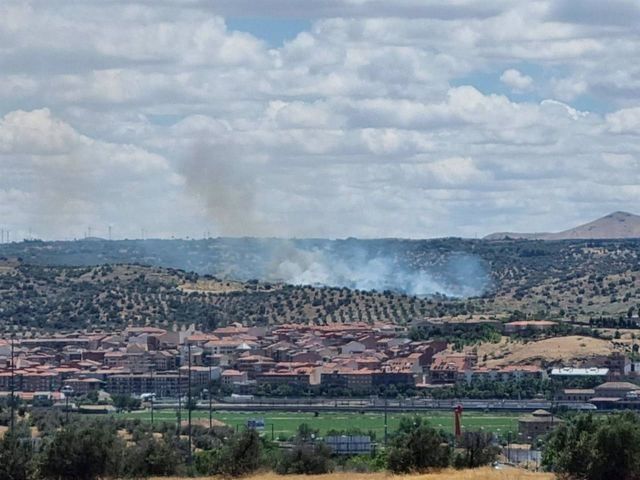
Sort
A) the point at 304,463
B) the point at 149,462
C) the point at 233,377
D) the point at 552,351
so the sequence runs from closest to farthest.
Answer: the point at 304,463 < the point at 149,462 < the point at 552,351 < the point at 233,377

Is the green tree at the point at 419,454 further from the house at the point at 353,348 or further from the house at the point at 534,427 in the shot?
the house at the point at 353,348

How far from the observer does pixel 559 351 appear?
130750mm

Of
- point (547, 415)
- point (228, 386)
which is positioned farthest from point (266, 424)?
point (228, 386)

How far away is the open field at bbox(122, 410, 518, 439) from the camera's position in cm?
9562

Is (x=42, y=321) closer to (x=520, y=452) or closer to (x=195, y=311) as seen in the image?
(x=195, y=311)

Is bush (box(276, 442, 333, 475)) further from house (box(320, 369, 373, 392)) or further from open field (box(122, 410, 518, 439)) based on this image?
house (box(320, 369, 373, 392))

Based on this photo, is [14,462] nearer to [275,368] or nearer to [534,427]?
[534,427]

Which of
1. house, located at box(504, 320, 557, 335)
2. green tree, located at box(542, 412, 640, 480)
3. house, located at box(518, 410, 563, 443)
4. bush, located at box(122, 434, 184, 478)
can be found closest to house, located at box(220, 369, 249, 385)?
house, located at box(504, 320, 557, 335)

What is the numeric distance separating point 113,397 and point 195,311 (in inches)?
2071

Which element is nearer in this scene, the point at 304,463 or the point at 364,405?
the point at 304,463

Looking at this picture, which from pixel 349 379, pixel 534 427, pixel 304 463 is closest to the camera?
pixel 304 463

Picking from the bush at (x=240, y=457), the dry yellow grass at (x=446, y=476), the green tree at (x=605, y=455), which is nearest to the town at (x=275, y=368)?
the bush at (x=240, y=457)

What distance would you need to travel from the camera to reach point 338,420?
351 ft

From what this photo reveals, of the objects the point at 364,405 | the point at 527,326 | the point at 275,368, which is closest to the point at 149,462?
the point at 364,405
